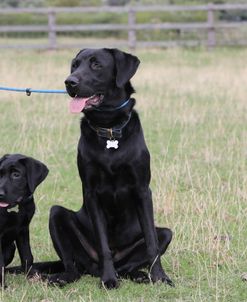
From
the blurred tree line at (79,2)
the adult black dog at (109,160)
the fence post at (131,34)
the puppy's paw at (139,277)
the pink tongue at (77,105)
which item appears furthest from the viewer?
the blurred tree line at (79,2)

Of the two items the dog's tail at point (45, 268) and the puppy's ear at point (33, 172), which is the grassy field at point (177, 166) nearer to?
the dog's tail at point (45, 268)

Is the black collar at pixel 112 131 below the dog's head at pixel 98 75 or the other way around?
below

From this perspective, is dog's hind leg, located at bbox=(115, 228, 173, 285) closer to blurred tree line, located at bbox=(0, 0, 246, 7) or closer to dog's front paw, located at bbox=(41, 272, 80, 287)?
dog's front paw, located at bbox=(41, 272, 80, 287)

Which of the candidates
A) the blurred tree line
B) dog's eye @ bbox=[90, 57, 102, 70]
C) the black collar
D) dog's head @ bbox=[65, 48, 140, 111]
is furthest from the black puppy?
the blurred tree line

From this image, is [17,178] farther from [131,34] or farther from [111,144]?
[131,34]

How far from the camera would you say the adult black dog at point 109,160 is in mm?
5332

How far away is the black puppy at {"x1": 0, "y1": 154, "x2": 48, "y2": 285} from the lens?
541cm

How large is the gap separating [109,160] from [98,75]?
587 mm

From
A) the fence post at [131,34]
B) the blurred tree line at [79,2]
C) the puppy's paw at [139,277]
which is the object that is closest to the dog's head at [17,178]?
the puppy's paw at [139,277]

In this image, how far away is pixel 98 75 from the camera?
5348mm

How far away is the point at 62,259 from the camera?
560 centimetres

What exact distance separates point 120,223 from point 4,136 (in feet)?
18.5

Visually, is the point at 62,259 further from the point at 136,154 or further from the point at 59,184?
the point at 59,184

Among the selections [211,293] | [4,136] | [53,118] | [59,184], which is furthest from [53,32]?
[211,293]
